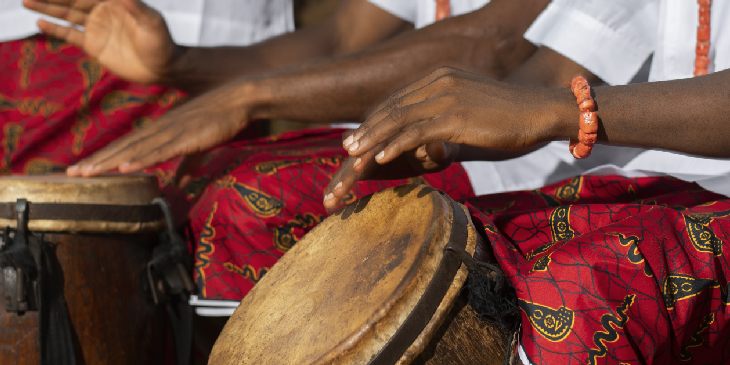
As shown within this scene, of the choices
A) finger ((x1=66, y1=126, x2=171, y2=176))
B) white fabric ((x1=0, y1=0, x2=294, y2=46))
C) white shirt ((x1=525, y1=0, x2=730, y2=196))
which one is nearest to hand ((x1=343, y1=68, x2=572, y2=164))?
white shirt ((x1=525, y1=0, x2=730, y2=196))

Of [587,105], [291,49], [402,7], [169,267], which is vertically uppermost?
[587,105]

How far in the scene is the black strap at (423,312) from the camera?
1084 millimetres

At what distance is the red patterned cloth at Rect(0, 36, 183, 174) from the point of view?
238 centimetres

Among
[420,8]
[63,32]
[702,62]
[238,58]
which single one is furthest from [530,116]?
[63,32]

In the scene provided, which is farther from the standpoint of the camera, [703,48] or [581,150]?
[703,48]

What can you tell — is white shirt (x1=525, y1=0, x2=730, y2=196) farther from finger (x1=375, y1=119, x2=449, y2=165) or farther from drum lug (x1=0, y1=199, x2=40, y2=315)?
drum lug (x1=0, y1=199, x2=40, y2=315)

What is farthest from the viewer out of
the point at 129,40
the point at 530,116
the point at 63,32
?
the point at 63,32

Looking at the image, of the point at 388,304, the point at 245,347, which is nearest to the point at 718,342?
the point at 388,304

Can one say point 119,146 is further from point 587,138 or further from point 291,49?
point 587,138

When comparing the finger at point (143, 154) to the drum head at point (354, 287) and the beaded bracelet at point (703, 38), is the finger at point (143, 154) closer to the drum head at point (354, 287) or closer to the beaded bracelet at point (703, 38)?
the drum head at point (354, 287)

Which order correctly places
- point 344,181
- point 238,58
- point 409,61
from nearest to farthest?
1. point 344,181
2. point 409,61
3. point 238,58

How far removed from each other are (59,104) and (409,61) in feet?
3.19

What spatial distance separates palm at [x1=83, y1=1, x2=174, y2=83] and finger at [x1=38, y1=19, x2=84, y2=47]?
19 mm

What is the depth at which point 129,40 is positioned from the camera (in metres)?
2.10
